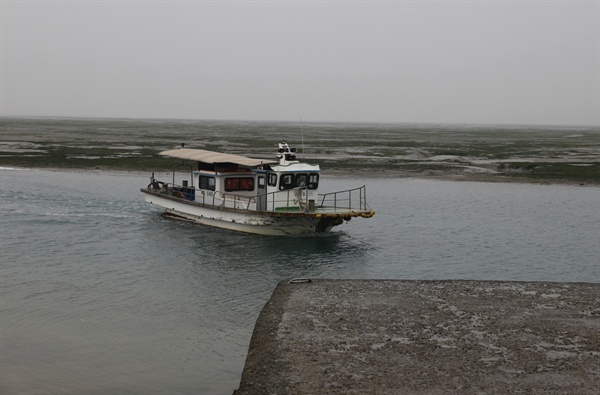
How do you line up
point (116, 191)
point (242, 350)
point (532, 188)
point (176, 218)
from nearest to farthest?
point (242, 350), point (176, 218), point (116, 191), point (532, 188)

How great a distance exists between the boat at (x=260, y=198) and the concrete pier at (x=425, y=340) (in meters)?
12.4

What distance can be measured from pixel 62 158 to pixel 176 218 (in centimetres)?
3438

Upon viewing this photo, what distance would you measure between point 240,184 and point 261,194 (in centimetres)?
264

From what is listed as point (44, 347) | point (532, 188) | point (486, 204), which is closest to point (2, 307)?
point (44, 347)

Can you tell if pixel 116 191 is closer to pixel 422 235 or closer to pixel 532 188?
pixel 422 235

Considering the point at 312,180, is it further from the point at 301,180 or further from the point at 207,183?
the point at 207,183

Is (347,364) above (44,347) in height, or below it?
→ above

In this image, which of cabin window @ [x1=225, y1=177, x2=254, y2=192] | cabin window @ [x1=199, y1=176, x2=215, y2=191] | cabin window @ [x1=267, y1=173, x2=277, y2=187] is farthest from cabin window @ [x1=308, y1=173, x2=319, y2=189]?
cabin window @ [x1=199, y1=176, x2=215, y2=191]

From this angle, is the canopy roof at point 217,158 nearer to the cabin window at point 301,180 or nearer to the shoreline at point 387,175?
the cabin window at point 301,180

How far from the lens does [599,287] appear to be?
2166 centimetres

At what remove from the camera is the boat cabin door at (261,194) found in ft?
115

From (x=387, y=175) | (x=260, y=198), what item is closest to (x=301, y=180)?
(x=260, y=198)

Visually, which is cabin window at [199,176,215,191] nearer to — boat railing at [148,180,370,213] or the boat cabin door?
boat railing at [148,180,370,213]

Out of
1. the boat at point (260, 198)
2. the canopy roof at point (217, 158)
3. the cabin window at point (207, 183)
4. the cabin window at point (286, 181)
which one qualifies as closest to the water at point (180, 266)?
the boat at point (260, 198)
